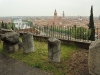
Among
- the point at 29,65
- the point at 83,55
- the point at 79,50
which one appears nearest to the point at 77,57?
the point at 83,55

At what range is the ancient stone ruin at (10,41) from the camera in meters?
6.08

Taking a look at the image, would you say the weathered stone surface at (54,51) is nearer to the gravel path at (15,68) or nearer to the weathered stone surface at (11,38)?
the gravel path at (15,68)

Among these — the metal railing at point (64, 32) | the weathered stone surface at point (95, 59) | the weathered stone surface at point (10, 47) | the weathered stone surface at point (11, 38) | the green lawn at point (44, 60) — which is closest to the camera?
the weathered stone surface at point (95, 59)

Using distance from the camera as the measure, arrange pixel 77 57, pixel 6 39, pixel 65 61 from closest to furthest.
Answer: pixel 65 61
pixel 77 57
pixel 6 39

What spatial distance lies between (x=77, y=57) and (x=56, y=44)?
1190 millimetres

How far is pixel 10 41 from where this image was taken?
6062 millimetres

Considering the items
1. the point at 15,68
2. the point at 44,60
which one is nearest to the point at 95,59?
the point at 44,60

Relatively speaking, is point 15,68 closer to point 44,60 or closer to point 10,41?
point 44,60

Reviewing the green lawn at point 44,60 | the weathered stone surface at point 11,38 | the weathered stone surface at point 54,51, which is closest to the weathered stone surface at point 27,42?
the green lawn at point 44,60

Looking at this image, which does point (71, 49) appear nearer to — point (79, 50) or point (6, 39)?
point (79, 50)

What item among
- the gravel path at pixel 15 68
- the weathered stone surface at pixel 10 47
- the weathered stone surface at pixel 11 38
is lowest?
the gravel path at pixel 15 68

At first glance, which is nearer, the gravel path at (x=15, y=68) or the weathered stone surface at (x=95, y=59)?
the weathered stone surface at (x=95, y=59)

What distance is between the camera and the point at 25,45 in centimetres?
613

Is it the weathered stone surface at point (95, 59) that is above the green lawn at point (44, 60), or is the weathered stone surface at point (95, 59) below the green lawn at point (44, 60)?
above
